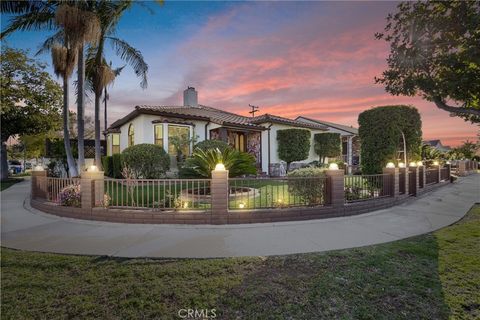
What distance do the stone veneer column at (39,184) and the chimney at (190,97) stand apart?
11.7m

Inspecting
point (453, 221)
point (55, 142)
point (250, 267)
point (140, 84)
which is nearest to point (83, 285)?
point (250, 267)

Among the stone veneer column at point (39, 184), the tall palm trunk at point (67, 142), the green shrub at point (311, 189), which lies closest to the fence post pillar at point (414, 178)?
the green shrub at point (311, 189)

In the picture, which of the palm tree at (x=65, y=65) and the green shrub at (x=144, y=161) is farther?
the green shrub at (x=144, y=161)

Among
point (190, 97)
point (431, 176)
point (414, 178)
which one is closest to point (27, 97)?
point (190, 97)

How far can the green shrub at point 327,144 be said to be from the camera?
19422mm

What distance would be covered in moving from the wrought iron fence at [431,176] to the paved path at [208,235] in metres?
6.64

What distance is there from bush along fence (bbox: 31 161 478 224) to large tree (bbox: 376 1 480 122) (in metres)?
3.03

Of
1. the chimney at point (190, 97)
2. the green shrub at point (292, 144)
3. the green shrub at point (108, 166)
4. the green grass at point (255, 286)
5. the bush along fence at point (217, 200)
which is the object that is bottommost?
the green grass at point (255, 286)

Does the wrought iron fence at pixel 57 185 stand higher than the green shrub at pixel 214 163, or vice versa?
the green shrub at pixel 214 163

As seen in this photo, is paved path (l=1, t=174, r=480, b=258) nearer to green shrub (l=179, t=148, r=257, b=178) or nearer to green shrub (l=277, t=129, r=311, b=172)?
green shrub (l=179, t=148, r=257, b=178)

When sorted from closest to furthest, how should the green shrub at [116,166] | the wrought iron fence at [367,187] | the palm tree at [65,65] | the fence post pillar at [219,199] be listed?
the fence post pillar at [219,199] → the wrought iron fence at [367,187] → the palm tree at [65,65] → the green shrub at [116,166]

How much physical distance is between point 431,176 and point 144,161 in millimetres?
15465

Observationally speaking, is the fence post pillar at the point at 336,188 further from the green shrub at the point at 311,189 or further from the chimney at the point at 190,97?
the chimney at the point at 190,97

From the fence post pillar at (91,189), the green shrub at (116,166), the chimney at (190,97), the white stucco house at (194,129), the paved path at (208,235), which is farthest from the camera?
the chimney at (190,97)
